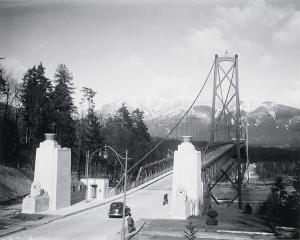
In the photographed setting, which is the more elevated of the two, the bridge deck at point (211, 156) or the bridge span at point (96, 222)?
the bridge deck at point (211, 156)

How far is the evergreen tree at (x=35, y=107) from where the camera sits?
176 ft

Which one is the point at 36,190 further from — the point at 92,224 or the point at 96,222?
the point at 92,224

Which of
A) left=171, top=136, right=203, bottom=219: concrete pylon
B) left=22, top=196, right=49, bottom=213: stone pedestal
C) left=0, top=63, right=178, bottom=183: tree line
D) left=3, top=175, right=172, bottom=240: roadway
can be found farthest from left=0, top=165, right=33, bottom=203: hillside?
left=171, top=136, right=203, bottom=219: concrete pylon

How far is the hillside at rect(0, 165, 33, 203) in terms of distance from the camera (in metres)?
37.7

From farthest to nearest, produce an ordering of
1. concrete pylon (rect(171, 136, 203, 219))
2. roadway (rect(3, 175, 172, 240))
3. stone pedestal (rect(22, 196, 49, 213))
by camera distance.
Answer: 1. concrete pylon (rect(171, 136, 203, 219))
2. stone pedestal (rect(22, 196, 49, 213))
3. roadway (rect(3, 175, 172, 240))

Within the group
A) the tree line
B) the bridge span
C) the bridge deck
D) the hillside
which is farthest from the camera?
the tree line

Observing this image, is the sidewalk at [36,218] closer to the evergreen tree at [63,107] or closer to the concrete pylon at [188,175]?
the concrete pylon at [188,175]

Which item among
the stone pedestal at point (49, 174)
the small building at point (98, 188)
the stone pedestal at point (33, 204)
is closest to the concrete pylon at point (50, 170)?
the stone pedestal at point (49, 174)

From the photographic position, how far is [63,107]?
62531 millimetres

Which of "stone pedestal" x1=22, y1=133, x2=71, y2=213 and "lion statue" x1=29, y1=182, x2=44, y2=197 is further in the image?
"stone pedestal" x1=22, y1=133, x2=71, y2=213

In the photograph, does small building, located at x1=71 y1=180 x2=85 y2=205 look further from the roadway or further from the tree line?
the tree line

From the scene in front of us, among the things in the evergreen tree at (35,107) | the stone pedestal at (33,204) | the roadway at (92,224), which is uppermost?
the evergreen tree at (35,107)

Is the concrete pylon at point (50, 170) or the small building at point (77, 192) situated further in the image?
the small building at point (77, 192)

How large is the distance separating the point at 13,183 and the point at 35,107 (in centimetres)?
1510
